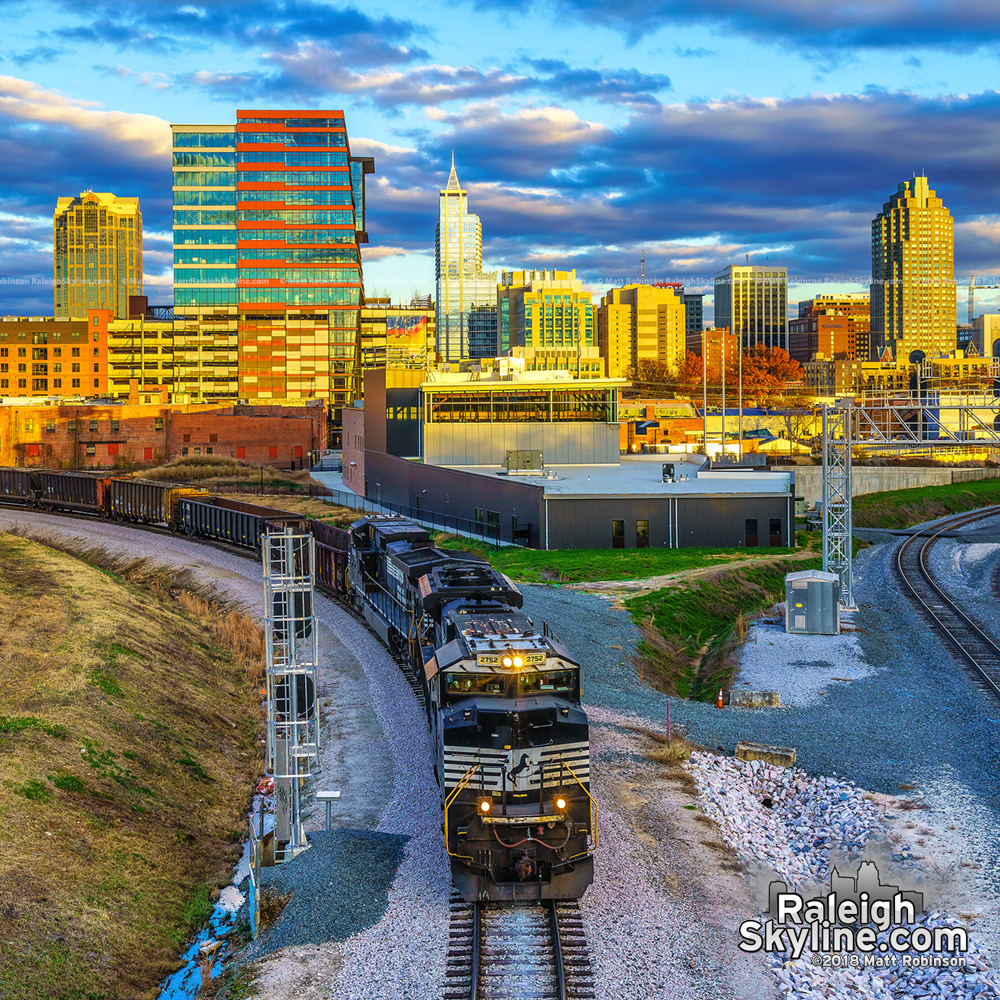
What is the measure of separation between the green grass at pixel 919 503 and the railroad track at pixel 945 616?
18663 millimetres

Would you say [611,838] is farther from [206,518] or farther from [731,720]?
[206,518]

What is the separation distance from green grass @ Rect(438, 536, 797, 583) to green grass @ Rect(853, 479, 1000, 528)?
3892cm

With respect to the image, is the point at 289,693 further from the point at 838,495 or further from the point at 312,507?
the point at 312,507

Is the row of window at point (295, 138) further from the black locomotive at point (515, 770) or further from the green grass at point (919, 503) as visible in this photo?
the black locomotive at point (515, 770)

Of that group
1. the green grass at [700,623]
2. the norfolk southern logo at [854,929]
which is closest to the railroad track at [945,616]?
the green grass at [700,623]

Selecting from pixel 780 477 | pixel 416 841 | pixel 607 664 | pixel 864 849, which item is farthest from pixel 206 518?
pixel 864 849

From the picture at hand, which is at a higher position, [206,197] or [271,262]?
[206,197]

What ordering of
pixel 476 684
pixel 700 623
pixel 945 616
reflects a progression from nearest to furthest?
pixel 476 684, pixel 700 623, pixel 945 616

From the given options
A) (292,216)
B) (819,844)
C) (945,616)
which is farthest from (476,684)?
(292,216)

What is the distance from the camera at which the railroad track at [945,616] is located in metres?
37.5

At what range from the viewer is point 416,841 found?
2034 cm

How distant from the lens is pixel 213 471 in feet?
342

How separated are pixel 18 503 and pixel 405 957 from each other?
76901 millimetres

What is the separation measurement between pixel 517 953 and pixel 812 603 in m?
29.2
